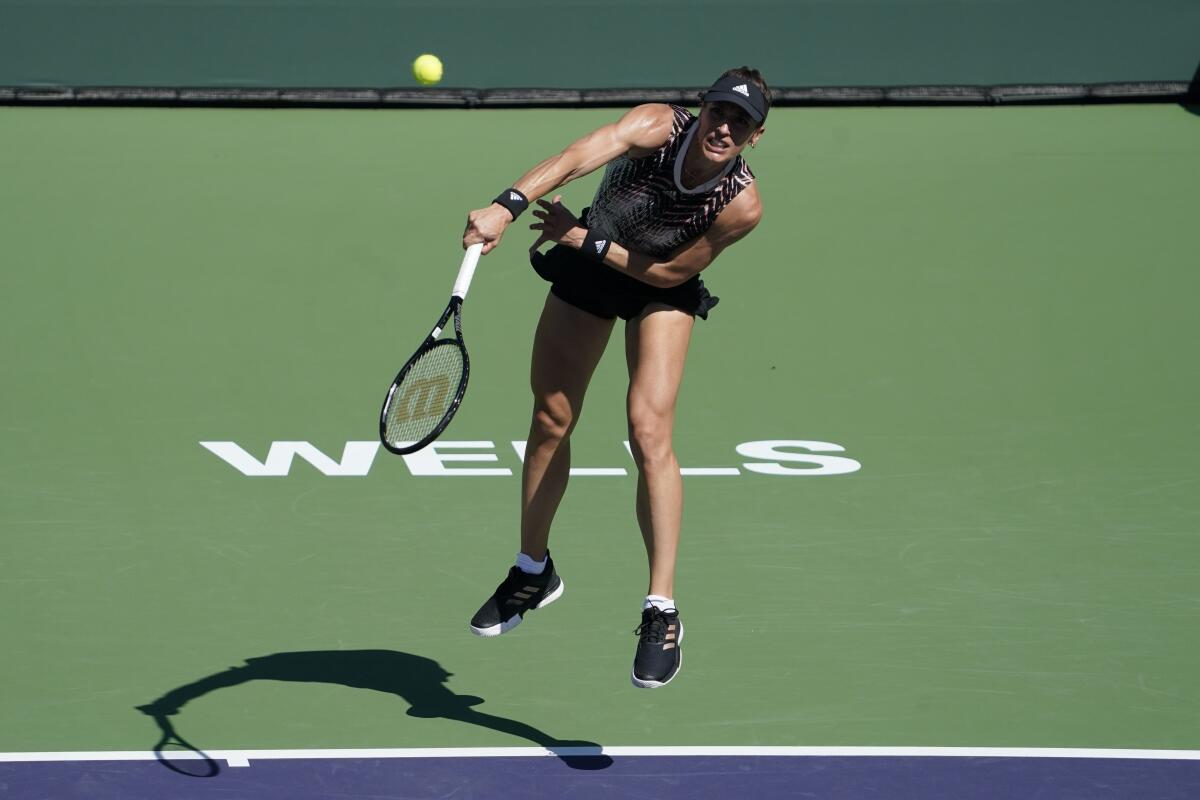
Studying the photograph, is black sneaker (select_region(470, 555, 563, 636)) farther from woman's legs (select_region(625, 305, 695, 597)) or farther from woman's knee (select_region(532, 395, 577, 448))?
woman's legs (select_region(625, 305, 695, 597))

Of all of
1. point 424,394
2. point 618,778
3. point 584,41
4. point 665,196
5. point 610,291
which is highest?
point 584,41

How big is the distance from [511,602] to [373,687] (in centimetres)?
74

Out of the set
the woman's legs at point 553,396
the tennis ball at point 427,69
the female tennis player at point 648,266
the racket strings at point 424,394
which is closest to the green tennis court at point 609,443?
the tennis ball at point 427,69

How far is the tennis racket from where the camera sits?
220 inches

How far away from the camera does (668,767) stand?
243 inches

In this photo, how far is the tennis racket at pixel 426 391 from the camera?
560 centimetres

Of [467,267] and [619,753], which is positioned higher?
[467,267]

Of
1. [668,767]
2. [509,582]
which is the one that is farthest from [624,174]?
[668,767]

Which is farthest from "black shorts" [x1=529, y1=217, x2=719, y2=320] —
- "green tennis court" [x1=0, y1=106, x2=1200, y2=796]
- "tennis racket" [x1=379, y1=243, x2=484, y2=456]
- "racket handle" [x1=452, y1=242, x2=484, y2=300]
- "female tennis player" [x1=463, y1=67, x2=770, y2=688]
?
"green tennis court" [x1=0, y1=106, x2=1200, y2=796]

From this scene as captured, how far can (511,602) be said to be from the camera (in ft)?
21.4

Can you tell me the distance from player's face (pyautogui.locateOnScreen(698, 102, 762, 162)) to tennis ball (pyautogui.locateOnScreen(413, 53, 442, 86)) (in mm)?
7466

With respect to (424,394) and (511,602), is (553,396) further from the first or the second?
(511,602)

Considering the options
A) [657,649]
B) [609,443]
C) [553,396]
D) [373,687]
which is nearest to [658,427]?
[553,396]

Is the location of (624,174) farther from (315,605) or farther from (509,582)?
(315,605)
